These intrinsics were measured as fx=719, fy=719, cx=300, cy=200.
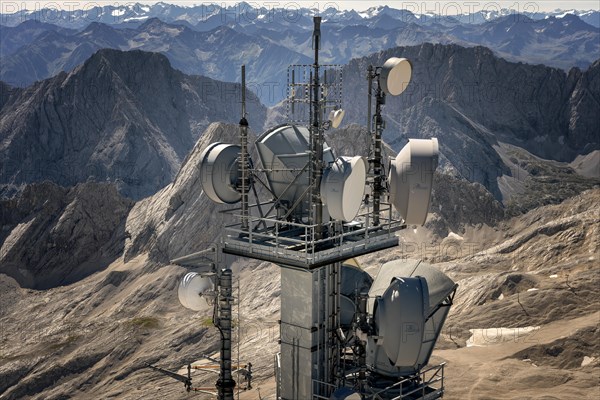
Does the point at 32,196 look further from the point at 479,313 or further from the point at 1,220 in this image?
the point at 479,313

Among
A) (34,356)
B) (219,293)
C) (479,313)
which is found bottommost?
(34,356)

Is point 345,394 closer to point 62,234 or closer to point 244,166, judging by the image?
point 244,166

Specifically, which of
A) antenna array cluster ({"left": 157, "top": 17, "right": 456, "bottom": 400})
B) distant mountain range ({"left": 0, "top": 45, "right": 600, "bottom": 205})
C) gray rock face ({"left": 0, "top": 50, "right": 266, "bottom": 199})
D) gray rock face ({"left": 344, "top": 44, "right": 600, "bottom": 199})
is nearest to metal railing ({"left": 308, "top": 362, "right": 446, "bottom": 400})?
antenna array cluster ({"left": 157, "top": 17, "right": 456, "bottom": 400})

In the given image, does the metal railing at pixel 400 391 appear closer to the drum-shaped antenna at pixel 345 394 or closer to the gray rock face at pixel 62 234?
the drum-shaped antenna at pixel 345 394

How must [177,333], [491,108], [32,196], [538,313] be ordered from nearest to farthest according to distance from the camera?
[538,313] < [177,333] < [32,196] < [491,108]

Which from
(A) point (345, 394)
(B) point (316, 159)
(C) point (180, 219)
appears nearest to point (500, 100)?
(C) point (180, 219)

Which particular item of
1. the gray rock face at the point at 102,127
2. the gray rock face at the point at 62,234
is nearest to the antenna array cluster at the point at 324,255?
the gray rock face at the point at 62,234

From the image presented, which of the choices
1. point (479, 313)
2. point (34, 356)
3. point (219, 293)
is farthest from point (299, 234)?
point (34, 356)
